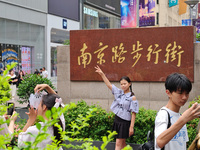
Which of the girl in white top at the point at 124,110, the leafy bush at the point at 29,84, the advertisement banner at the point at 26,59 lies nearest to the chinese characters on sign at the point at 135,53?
the leafy bush at the point at 29,84

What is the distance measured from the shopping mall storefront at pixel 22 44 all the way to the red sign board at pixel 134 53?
14.2 meters

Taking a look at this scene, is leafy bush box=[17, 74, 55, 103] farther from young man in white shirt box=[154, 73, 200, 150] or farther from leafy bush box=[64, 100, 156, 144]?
young man in white shirt box=[154, 73, 200, 150]

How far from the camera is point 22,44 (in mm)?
25812

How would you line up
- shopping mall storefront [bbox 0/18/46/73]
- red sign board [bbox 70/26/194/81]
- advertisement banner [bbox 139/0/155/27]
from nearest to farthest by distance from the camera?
red sign board [bbox 70/26/194/81] < shopping mall storefront [bbox 0/18/46/73] < advertisement banner [bbox 139/0/155/27]

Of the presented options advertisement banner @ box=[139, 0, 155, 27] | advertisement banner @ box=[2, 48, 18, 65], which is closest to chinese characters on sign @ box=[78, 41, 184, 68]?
advertisement banner @ box=[2, 48, 18, 65]

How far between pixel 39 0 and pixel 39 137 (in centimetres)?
2633

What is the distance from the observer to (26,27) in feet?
86.4

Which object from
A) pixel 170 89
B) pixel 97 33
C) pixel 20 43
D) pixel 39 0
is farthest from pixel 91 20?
pixel 170 89

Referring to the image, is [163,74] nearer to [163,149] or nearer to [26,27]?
[163,149]

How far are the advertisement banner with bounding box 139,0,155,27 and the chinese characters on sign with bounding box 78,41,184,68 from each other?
68.5 ft

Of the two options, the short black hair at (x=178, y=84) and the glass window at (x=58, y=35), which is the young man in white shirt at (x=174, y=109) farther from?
the glass window at (x=58, y=35)

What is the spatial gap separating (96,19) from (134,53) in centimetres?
2819

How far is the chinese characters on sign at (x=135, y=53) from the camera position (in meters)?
9.33

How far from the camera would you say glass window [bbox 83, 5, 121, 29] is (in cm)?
3513
